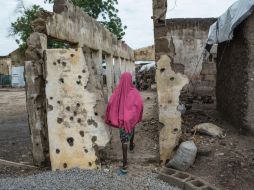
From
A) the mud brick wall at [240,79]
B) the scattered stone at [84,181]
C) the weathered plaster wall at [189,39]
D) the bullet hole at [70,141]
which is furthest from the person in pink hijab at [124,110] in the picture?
the weathered plaster wall at [189,39]

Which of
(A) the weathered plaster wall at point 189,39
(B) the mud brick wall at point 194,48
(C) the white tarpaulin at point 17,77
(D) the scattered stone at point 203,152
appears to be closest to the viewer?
(D) the scattered stone at point 203,152

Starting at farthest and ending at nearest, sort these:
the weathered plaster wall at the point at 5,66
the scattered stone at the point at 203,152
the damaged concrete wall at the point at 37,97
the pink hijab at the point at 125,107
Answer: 1. the weathered plaster wall at the point at 5,66
2. the scattered stone at the point at 203,152
3. the damaged concrete wall at the point at 37,97
4. the pink hijab at the point at 125,107

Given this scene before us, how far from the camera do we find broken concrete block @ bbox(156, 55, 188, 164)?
6.33m

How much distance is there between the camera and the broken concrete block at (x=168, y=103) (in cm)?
633

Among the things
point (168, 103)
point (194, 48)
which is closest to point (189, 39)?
point (194, 48)

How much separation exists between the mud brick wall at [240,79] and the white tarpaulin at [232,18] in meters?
0.20

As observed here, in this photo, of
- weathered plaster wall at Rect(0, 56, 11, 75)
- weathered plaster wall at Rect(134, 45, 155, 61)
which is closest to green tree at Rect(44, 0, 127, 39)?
weathered plaster wall at Rect(134, 45, 155, 61)

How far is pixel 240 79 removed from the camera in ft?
24.5

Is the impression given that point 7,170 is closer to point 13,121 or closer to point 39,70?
point 39,70

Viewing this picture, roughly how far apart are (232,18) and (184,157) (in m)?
2.95

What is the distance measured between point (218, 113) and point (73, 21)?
446 cm

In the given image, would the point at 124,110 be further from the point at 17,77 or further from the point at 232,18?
the point at 17,77

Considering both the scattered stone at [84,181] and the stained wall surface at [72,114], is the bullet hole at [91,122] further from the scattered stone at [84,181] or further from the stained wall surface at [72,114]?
the scattered stone at [84,181]

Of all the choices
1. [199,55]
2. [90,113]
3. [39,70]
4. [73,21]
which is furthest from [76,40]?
[199,55]
